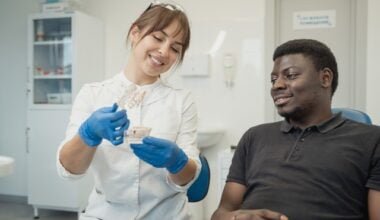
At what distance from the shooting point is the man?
3.72ft

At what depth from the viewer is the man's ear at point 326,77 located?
129cm

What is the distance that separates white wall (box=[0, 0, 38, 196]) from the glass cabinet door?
0.95 ft

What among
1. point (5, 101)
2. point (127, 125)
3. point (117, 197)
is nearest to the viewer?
point (127, 125)

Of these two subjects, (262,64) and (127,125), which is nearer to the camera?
(127,125)

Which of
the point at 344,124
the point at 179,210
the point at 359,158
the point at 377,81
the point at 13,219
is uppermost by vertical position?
the point at 377,81

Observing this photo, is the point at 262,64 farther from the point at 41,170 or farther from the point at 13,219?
the point at 13,219

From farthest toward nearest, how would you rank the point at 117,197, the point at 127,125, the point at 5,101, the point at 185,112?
the point at 5,101 < the point at 185,112 < the point at 117,197 < the point at 127,125

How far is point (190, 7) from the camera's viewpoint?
3.12 meters

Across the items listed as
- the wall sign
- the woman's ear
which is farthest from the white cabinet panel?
the woman's ear

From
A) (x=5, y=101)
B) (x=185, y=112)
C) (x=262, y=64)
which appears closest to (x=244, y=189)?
(x=185, y=112)

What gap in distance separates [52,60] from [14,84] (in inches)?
19.7

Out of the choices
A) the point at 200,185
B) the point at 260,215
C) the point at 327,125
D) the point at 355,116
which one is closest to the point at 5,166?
the point at 200,185

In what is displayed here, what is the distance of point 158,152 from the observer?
1005 millimetres

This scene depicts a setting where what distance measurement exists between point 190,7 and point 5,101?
6.70ft
